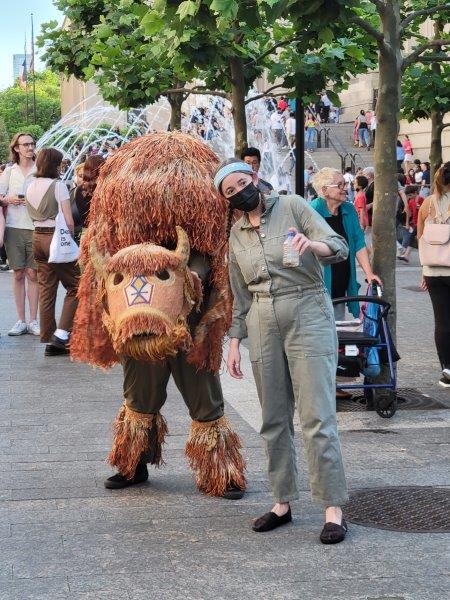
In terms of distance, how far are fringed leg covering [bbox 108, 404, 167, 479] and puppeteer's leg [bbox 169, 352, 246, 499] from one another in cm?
23

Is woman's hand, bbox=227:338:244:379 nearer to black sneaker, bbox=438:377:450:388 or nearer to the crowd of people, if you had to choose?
the crowd of people

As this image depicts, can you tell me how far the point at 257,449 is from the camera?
26.2 ft

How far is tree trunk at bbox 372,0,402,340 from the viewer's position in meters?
9.71

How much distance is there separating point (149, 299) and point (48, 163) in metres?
6.10

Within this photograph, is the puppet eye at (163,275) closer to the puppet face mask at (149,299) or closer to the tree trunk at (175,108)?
the puppet face mask at (149,299)

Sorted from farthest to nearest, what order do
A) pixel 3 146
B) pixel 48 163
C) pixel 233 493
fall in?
pixel 3 146 < pixel 48 163 < pixel 233 493

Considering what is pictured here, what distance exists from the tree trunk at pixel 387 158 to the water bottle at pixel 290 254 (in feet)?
13.0

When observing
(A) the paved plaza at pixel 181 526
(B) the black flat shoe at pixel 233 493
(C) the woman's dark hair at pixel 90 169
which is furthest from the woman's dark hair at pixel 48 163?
(B) the black flat shoe at pixel 233 493

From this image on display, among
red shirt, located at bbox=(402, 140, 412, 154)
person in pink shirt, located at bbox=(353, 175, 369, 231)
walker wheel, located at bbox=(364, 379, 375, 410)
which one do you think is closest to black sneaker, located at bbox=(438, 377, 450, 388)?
walker wheel, located at bbox=(364, 379, 375, 410)

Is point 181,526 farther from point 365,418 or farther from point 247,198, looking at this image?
point 365,418

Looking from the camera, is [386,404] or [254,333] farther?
[386,404]

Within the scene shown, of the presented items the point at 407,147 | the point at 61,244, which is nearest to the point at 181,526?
the point at 61,244

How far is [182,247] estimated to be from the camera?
6.36 meters

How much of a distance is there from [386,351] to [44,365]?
3.67 meters
